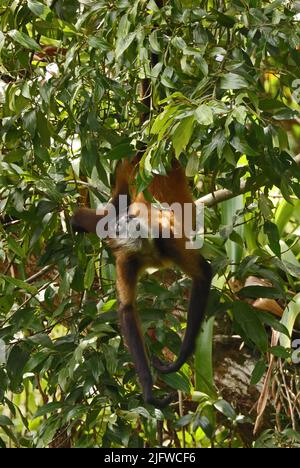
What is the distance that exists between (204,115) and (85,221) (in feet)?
2.56

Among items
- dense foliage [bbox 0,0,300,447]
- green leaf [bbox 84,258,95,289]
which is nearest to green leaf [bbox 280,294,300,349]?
dense foliage [bbox 0,0,300,447]

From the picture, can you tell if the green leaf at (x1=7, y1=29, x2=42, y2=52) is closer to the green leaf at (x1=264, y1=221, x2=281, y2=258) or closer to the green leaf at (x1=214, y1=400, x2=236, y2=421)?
the green leaf at (x1=264, y1=221, x2=281, y2=258)

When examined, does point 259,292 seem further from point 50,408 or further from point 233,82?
point 233,82

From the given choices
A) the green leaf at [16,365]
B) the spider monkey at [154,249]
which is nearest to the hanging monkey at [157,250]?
the spider monkey at [154,249]

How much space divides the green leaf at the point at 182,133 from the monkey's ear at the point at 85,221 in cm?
65

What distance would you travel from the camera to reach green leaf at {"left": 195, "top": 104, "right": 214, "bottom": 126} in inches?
71.1

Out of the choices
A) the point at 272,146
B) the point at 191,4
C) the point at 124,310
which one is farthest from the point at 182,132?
the point at 124,310

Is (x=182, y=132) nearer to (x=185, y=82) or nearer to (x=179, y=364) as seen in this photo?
(x=185, y=82)

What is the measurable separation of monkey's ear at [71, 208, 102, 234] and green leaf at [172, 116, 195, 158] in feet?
2.12

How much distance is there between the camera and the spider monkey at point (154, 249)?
8.01 ft

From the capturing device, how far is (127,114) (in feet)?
8.05

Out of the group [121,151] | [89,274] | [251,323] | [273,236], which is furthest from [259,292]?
[121,151]

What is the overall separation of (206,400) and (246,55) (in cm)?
101

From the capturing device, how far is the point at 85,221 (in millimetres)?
2508
